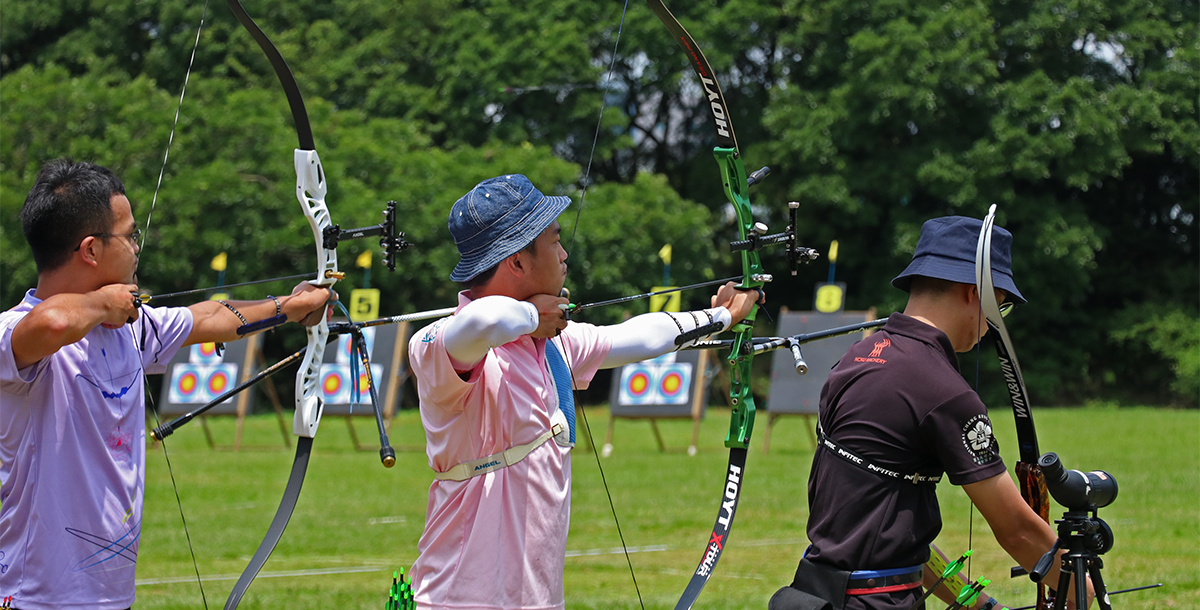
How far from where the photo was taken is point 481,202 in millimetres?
2361

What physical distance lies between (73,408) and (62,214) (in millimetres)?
404

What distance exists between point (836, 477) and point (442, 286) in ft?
45.0

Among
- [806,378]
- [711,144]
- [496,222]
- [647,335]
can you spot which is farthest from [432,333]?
[711,144]

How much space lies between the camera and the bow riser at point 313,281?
10.5 feet

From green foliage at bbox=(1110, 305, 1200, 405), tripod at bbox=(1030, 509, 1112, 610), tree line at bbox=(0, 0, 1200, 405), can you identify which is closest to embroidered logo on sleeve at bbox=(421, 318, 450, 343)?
tripod at bbox=(1030, 509, 1112, 610)

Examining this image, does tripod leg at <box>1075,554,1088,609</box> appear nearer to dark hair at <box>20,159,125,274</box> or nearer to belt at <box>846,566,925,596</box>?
belt at <box>846,566,925,596</box>

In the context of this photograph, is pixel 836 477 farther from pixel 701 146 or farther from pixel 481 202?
pixel 701 146

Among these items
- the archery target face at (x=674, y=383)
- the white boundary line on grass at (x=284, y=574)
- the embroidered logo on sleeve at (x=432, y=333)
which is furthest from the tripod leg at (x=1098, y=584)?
the archery target face at (x=674, y=383)

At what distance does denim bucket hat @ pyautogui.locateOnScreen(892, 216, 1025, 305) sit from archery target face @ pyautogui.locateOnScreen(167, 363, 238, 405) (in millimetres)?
11427

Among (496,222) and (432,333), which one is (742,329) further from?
(432,333)

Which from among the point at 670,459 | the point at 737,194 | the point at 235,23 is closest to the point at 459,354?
the point at 737,194

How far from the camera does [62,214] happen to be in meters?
2.48

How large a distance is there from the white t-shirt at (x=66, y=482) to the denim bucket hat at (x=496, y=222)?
79 centimetres

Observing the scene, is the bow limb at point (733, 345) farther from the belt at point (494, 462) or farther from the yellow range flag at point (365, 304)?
the yellow range flag at point (365, 304)
